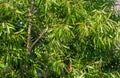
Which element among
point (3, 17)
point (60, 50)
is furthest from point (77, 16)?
point (3, 17)

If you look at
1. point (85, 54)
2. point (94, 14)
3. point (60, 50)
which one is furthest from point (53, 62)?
point (94, 14)

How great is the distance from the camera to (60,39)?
4.51 m

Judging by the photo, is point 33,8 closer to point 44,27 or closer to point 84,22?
point 44,27

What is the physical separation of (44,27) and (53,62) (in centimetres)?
52

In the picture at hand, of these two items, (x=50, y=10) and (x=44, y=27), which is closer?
(x=50, y=10)

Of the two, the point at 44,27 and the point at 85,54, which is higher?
the point at 44,27

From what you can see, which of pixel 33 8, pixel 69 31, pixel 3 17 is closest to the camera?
pixel 69 31

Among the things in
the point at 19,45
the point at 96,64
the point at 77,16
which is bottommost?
the point at 96,64

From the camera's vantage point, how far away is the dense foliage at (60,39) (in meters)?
4.29

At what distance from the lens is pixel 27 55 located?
4.67 meters

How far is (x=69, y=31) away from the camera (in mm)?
4203

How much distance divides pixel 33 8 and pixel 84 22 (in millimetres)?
802

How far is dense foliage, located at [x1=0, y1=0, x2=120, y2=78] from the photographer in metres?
4.29

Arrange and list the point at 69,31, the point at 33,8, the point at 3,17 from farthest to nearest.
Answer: the point at 33,8 < the point at 3,17 < the point at 69,31
